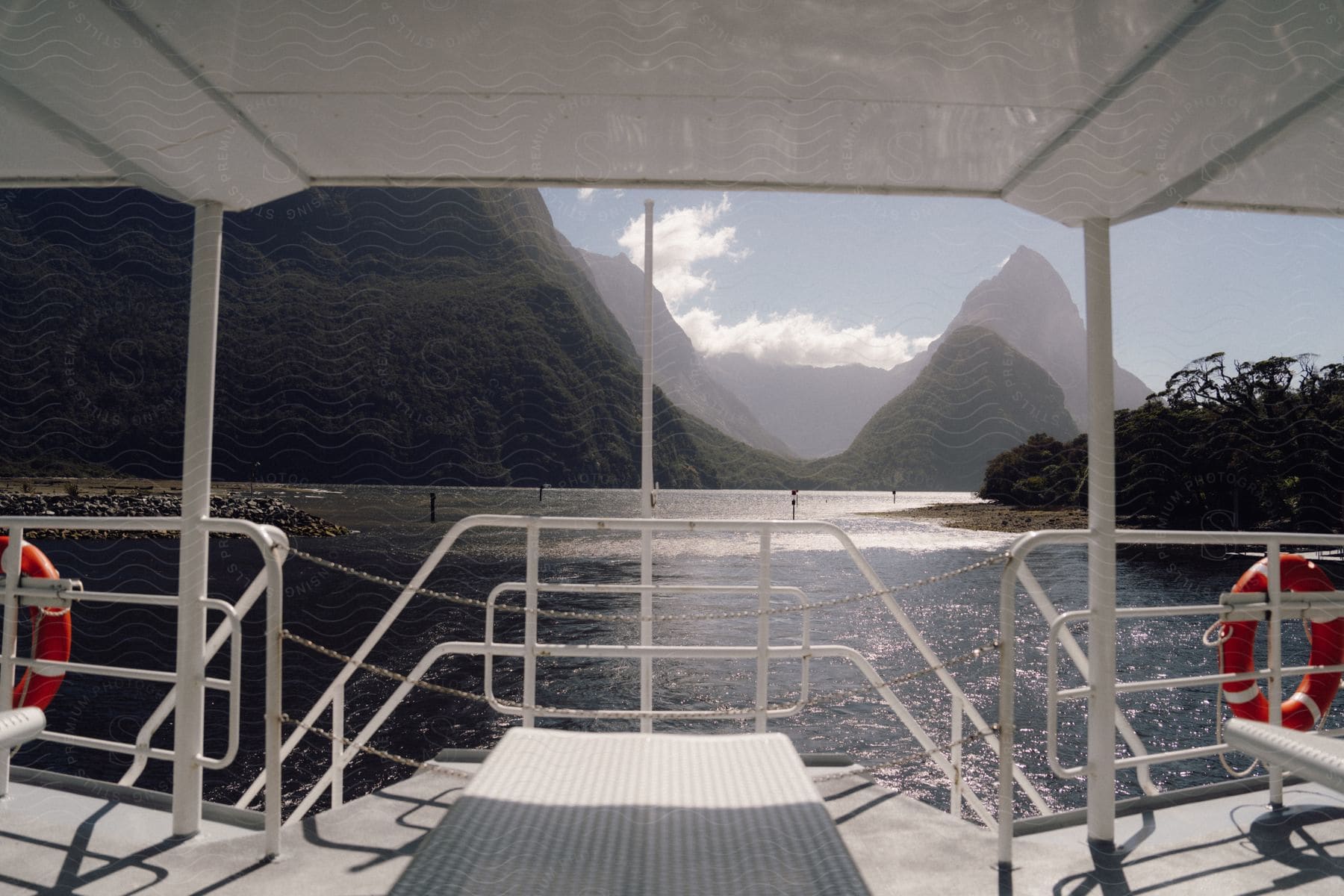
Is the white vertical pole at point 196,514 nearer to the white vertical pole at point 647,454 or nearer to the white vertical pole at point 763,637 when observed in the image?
the white vertical pole at point 647,454

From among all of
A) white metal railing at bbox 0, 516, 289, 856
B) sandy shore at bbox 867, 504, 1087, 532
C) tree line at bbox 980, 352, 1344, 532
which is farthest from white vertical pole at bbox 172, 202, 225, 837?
sandy shore at bbox 867, 504, 1087, 532

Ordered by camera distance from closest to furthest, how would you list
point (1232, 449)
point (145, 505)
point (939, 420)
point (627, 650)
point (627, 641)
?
point (627, 650) → point (939, 420) → point (627, 641) → point (1232, 449) → point (145, 505)

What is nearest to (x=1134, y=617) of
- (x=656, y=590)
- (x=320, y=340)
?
(x=656, y=590)

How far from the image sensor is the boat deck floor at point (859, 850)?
1506mm

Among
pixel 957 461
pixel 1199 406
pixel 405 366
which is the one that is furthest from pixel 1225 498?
pixel 405 366

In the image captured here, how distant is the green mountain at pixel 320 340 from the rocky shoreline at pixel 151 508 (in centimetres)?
1377

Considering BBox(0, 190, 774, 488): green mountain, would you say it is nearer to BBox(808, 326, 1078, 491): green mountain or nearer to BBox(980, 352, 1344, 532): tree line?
BBox(808, 326, 1078, 491): green mountain

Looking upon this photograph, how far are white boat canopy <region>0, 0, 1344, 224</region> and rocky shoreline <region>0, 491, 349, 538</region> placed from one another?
19.6 metres

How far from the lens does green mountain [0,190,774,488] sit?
3.82 metres

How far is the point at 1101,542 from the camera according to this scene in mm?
1845

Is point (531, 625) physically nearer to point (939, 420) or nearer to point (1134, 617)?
point (1134, 617)

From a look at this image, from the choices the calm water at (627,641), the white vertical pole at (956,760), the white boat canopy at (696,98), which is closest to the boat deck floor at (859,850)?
the white vertical pole at (956,760)

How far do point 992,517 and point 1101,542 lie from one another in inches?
1969

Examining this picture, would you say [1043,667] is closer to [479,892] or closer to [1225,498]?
[1225,498]
